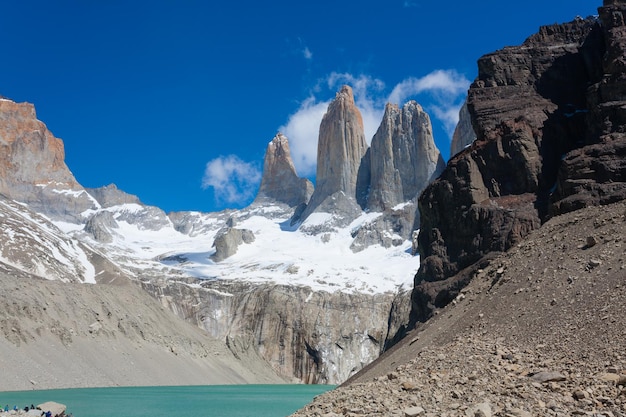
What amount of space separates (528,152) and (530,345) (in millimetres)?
28626

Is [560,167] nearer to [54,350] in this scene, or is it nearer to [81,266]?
[54,350]

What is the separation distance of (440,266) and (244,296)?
11958cm

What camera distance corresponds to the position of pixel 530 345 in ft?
95.4

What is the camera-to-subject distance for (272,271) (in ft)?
650

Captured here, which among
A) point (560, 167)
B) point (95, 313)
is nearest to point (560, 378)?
point (560, 167)

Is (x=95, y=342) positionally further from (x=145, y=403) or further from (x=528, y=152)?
(x=528, y=152)

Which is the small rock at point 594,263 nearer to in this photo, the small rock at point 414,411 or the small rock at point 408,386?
the small rock at point 408,386

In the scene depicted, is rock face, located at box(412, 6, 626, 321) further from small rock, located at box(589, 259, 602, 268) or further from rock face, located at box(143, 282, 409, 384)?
rock face, located at box(143, 282, 409, 384)

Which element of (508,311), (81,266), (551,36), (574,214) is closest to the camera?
(508,311)

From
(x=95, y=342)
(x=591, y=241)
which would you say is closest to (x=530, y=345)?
(x=591, y=241)

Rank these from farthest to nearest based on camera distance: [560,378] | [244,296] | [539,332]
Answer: [244,296], [539,332], [560,378]

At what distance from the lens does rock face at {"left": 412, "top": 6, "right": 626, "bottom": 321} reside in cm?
4988

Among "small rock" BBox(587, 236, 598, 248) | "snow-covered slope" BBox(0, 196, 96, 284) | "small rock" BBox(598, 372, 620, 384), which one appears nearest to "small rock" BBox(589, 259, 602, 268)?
"small rock" BBox(587, 236, 598, 248)

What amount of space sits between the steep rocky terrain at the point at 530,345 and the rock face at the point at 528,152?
276 inches
